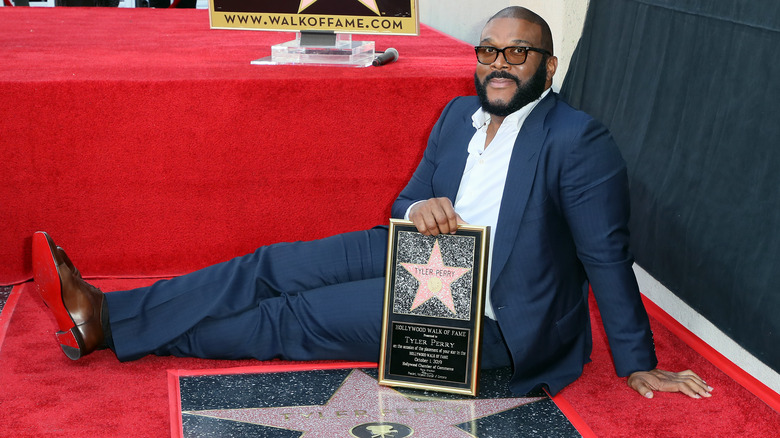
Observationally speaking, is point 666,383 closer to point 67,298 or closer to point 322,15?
point 67,298

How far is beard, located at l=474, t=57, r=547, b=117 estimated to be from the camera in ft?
6.12

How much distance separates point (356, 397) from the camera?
6.29ft

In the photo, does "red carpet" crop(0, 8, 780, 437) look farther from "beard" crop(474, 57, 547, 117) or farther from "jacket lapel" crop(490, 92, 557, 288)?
"beard" crop(474, 57, 547, 117)

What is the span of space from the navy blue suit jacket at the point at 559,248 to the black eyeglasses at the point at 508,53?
12 centimetres

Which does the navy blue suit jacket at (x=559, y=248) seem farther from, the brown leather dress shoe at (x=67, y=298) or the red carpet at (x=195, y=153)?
the brown leather dress shoe at (x=67, y=298)

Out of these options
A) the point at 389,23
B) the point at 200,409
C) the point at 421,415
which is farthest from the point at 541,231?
the point at 389,23

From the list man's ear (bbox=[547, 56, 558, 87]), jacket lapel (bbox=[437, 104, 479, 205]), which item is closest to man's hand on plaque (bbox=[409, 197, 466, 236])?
jacket lapel (bbox=[437, 104, 479, 205])

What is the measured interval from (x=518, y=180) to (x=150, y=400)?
98 cm

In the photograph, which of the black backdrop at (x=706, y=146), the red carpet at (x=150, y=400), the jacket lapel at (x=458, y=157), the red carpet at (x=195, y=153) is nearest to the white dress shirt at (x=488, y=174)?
the jacket lapel at (x=458, y=157)

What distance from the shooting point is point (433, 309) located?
6.22ft

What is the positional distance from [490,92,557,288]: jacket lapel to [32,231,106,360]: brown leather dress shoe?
982mm

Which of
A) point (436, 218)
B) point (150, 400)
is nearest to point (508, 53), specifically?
point (436, 218)

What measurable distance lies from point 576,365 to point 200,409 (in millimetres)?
892

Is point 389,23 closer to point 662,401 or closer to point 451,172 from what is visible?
point 451,172
